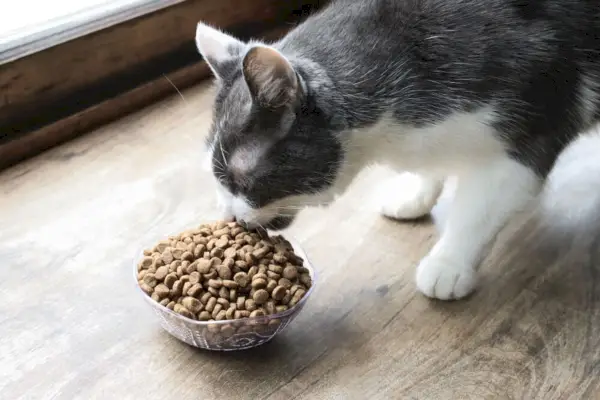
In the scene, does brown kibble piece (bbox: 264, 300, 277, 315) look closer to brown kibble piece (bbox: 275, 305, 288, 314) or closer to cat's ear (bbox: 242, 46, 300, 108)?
brown kibble piece (bbox: 275, 305, 288, 314)

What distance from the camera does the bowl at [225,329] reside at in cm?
102

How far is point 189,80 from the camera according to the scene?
5.94ft

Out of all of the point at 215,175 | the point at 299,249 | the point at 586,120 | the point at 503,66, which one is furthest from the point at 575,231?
the point at 215,175

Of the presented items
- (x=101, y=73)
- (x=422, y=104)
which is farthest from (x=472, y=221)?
(x=101, y=73)

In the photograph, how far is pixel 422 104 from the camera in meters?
1.12

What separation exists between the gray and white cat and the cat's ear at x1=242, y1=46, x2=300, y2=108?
0.11 ft

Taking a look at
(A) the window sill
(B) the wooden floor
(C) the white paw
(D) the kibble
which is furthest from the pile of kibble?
(A) the window sill

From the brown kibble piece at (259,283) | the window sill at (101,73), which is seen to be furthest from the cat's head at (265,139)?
the window sill at (101,73)

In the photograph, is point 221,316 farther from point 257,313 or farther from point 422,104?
point 422,104

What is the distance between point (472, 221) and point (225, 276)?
408 millimetres

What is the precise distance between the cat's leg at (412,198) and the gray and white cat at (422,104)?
18 cm

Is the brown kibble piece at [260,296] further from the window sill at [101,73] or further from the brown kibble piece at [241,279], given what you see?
the window sill at [101,73]

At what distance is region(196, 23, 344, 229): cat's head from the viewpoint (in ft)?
3.24

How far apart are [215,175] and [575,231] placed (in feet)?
2.26
